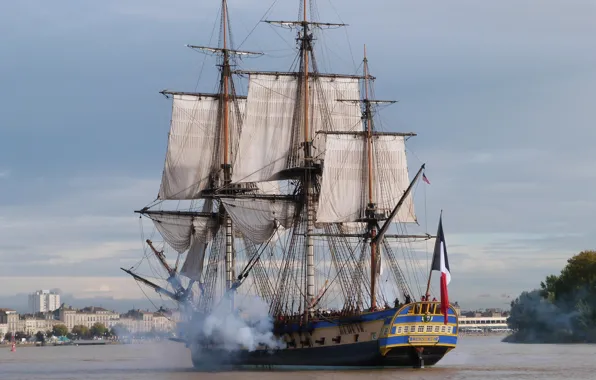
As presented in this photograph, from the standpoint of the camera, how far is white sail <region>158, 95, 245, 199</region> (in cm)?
9969

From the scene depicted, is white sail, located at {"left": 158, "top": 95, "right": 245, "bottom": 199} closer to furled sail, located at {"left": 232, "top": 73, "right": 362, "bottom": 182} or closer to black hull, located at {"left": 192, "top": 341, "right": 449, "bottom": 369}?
furled sail, located at {"left": 232, "top": 73, "right": 362, "bottom": 182}

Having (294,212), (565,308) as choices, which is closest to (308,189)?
(294,212)

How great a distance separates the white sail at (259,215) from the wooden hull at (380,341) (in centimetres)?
1111

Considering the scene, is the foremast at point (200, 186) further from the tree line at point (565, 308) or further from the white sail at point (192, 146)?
the tree line at point (565, 308)

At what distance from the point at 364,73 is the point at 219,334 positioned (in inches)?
919

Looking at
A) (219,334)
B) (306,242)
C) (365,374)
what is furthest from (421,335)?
(219,334)

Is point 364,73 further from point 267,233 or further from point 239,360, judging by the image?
point 239,360

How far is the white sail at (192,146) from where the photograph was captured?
327 ft

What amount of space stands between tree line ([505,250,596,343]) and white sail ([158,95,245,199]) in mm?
61391

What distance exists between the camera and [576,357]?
308ft

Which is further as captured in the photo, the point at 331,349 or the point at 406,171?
the point at 406,171

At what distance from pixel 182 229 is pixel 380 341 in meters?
31.4

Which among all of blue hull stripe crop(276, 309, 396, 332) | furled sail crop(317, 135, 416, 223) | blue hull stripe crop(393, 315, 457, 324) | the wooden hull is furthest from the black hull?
furled sail crop(317, 135, 416, 223)

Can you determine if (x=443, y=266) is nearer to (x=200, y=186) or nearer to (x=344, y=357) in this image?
(x=344, y=357)
